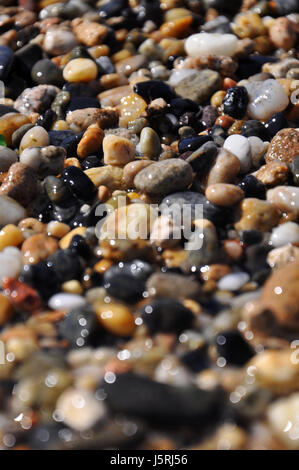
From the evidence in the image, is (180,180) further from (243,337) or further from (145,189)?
(243,337)

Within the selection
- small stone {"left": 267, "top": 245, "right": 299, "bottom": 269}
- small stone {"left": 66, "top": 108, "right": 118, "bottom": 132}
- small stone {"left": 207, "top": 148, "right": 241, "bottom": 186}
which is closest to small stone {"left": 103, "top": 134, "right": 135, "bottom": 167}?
small stone {"left": 66, "top": 108, "right": 118, "bottom": 132}

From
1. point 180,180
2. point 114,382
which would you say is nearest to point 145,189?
point 180,180

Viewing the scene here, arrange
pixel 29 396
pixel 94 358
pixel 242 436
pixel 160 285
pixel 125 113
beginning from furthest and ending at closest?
pixel 125 113
pixel 160 285
pixel 94 358
pixel 29 396
pixel 242 436

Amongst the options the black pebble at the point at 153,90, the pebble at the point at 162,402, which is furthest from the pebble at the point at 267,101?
the pebble at the point at 162,402

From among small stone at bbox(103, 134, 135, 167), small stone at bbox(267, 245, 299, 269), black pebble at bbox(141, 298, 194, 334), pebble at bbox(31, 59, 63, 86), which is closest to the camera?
black pebble at bbox(141, 298, 194, 334)

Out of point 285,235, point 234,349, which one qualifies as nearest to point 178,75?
point 285,235

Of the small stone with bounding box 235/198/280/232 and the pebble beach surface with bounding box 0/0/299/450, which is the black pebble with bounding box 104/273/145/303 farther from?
the small stone with bounding box 235/198/280/232

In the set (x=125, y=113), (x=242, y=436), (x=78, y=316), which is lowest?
(x=242, y=436)
